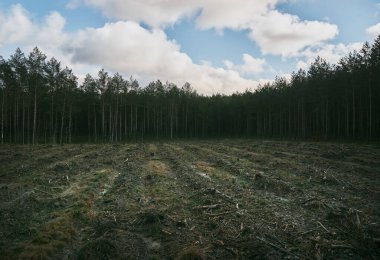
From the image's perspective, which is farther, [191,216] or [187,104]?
[187,104]

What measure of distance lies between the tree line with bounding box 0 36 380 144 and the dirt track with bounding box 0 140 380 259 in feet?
146

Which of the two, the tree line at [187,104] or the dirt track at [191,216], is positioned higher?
the tree line at [187,104]

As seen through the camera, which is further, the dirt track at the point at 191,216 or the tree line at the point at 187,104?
the tree line at the point at 187,104

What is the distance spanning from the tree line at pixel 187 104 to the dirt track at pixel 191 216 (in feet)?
146

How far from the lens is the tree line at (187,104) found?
62.2 metres

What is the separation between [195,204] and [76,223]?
4.92 meters

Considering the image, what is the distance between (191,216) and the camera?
1194 centimetres

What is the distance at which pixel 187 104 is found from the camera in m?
108

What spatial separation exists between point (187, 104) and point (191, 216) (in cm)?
9733

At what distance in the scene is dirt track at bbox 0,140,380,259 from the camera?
8.76m

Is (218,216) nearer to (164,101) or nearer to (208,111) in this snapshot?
(164,101)

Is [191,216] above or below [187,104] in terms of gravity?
below

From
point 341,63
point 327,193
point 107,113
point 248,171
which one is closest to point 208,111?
point 107,113

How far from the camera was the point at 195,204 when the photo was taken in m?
13.6
